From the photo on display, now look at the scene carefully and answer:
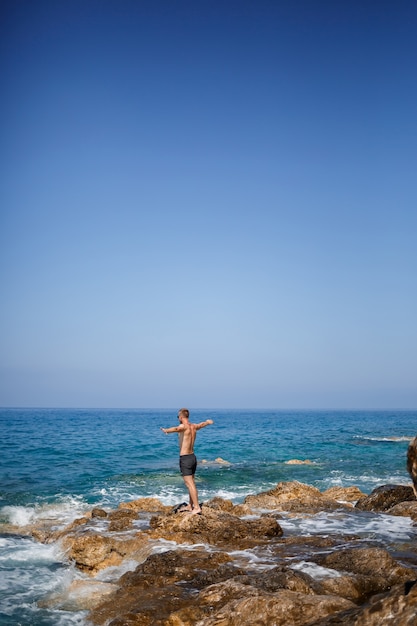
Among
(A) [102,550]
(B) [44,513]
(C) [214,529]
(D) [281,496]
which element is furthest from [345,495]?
(B) [44,513]

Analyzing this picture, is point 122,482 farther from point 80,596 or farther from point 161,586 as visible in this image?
point 161,586

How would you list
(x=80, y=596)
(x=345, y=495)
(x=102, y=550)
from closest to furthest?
(x=80, y=596)
(x=102, y=550)
(x=345, y=495)

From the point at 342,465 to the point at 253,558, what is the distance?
1007 inches

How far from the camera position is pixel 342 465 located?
3388cm

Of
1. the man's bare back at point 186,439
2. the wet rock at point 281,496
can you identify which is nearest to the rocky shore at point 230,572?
the man's bare back at point 186,439

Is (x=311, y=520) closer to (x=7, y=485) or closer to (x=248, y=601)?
(x=248, y=601)

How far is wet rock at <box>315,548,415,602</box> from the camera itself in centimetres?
811

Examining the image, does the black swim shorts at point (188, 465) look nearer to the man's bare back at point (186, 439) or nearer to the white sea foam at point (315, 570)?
the man's bare back at point (186, 439)

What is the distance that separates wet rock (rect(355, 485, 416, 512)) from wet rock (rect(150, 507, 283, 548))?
5573 mm

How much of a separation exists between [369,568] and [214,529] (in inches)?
169

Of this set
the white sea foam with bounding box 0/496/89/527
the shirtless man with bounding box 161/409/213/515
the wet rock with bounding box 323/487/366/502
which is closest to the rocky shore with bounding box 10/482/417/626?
the shirtless man with bounding box 161/409/213/515

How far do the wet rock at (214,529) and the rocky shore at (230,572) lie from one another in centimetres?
2

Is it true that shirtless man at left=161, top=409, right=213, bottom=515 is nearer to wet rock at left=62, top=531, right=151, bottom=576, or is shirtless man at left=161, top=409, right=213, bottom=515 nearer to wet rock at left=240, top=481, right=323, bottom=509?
wet rock at left=62, top=531, right=151, bottom=576

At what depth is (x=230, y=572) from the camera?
9.00 metres
